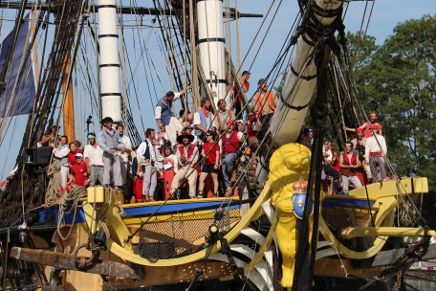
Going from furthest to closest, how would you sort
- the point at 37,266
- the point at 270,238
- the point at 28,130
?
1. the point at 28,130
2. the point at 37,266
3. the point at 270,238

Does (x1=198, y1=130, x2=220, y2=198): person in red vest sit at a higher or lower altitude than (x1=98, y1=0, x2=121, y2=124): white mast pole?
lower

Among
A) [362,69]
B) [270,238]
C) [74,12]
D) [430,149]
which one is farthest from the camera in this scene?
[362,69]

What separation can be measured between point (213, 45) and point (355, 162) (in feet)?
12.6

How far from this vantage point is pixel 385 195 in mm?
13797

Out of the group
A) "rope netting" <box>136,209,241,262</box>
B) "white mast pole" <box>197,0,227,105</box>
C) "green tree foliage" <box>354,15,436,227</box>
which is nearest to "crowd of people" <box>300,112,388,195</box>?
"rope netting" <box>136,209,241,262</box>

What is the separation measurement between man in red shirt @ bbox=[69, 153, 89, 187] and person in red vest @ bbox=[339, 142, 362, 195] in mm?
3982

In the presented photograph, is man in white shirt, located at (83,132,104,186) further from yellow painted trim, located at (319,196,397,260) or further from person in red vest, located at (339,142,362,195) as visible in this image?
yellow painted trim, located at (319,196,397,260)

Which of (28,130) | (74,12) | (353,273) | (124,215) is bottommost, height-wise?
(353,273)

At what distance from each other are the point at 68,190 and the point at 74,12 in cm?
522

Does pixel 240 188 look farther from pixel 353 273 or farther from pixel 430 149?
pixel 430 149

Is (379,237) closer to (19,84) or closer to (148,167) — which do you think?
(148,167)

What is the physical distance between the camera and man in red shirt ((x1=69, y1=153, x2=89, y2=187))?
1547cm

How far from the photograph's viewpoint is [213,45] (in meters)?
17.8

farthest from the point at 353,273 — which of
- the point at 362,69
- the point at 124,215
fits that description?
the point at 362,69
